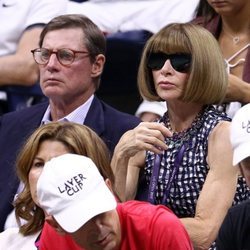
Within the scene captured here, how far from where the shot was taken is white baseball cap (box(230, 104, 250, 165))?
367 cm

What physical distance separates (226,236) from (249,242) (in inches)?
3.9

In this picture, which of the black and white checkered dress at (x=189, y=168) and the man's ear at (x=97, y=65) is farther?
the man's ear at (x=97, y=65)

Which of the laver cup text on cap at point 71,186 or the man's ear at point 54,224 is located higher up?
the laver cup text on cap at point 71,186

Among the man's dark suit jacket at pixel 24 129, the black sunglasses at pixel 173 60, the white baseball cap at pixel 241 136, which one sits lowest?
the man's dark suit jacket at pixel 24 129

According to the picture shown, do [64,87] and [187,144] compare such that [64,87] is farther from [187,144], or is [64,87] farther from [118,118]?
[187,144]

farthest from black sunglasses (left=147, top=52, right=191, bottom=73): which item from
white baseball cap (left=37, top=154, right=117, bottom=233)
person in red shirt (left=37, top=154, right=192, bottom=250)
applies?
white baseball cap (left=37, top=154, right=117, bottom=233)

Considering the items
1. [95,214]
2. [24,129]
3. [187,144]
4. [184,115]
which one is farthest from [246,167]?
[24,129]

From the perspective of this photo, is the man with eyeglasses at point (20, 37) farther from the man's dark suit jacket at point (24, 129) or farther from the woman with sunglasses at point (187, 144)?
the woman with sunglasses at point (187, 144)

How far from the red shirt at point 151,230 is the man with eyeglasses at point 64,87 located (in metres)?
1.14

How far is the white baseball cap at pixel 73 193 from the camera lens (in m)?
3.55

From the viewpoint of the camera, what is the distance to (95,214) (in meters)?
3.54

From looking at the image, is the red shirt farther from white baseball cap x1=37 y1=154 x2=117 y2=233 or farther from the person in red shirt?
white baseball cap x1=37 y1=154 x2=117 y2=233

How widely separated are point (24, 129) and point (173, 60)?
3.38ft

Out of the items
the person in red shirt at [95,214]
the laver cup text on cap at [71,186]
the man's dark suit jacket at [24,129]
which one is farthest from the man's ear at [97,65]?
the laver cup text on cap at [71,186]
